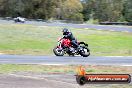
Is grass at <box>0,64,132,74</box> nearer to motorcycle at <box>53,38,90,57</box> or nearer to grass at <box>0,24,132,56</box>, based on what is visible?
motorcycle at <box>53,38,90,57</box>

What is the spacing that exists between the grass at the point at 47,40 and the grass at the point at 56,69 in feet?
36.3

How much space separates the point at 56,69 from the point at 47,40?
20.0 m

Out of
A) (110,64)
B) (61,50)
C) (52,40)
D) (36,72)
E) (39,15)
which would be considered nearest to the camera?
(36,72)

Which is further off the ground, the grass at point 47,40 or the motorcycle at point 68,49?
the motorcycle at point 68,49

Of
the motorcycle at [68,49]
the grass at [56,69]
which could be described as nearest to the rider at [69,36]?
the motorcycle at [68,49]

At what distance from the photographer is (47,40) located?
1601 inches

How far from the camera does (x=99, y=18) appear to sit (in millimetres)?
101812

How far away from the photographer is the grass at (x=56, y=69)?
1984 centimetres

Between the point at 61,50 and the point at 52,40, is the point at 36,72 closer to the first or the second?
the point at 61,50

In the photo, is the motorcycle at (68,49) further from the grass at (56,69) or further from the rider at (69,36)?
the grass at (56,69)

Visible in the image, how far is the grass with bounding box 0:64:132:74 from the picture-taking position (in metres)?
19.8

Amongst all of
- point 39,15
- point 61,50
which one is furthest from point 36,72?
point 39,15

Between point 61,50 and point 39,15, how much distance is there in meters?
57.7

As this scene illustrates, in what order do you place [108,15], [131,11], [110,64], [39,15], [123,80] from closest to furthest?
1. [123,80]
2. [110,64]
3. [39,15]
4. [131,11]
5. [108,15]
